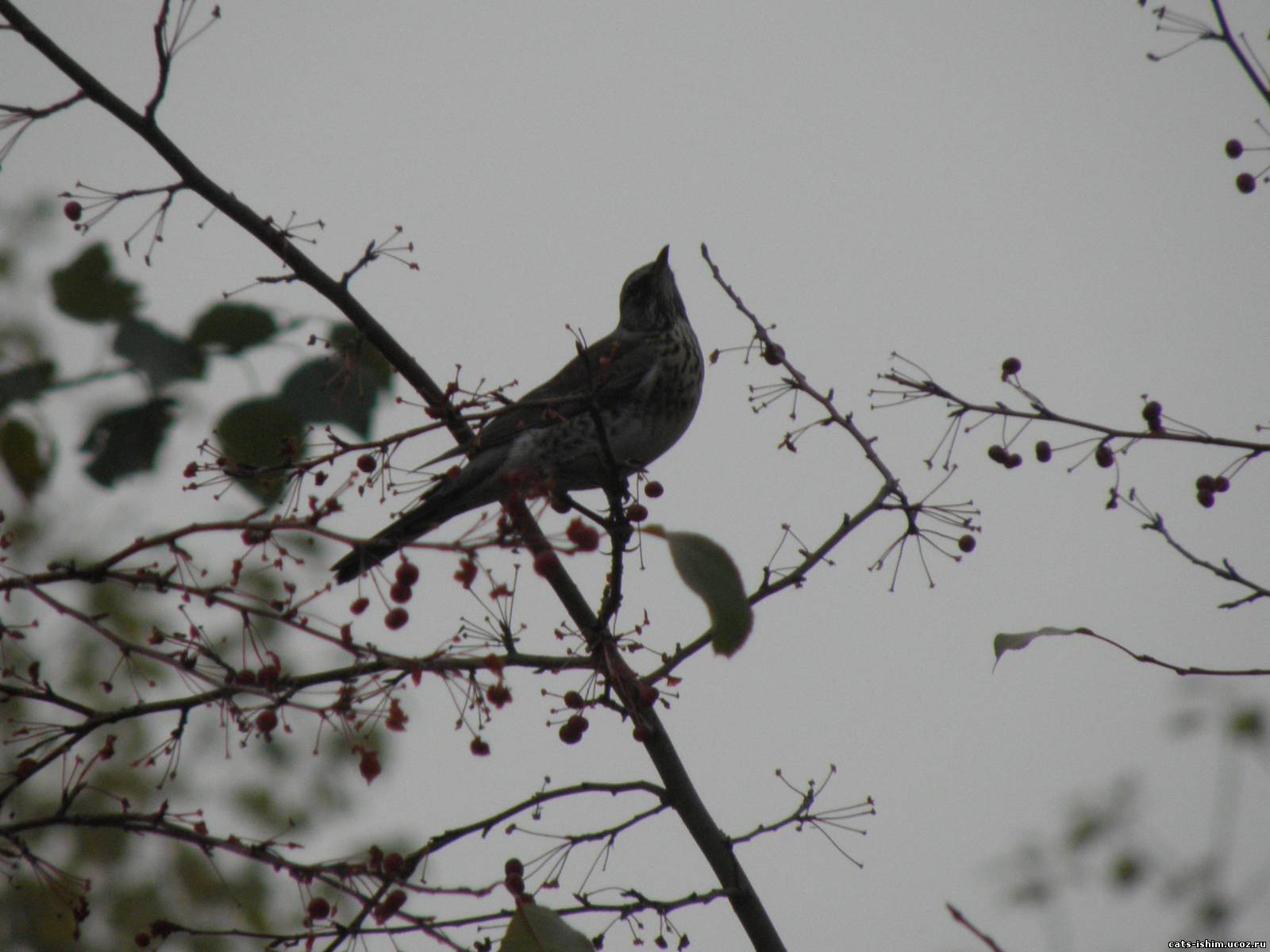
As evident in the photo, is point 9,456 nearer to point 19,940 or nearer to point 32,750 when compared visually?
point 32,750

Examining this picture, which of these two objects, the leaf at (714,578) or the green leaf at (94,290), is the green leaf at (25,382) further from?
the leaf at (714,578)

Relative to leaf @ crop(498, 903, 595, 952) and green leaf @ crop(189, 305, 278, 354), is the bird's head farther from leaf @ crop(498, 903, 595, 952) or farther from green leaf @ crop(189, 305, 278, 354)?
green leaf @ crop(189, 305, 278, 354)

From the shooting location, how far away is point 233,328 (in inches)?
55.2

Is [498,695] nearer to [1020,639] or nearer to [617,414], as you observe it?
[1020,639]

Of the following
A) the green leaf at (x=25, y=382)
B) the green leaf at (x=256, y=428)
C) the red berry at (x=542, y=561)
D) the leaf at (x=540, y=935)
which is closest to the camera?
the green leaf at (x=25, y=382)

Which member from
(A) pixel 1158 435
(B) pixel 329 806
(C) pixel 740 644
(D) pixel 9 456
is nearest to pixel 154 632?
(D) pixel 9 456

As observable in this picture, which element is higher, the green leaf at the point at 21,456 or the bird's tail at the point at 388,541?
the bird's tail at the point at 388,541

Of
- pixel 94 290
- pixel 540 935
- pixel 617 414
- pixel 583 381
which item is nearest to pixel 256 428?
pixel 94 290

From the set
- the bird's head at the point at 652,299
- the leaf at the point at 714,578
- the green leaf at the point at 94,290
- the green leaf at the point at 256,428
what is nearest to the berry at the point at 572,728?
the leaf at the point at 714,578

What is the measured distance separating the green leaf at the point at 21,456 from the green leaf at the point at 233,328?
23 cm

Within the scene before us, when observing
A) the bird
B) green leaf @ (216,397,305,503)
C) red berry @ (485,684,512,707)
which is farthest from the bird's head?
green leaf @ (216,397,305,503)

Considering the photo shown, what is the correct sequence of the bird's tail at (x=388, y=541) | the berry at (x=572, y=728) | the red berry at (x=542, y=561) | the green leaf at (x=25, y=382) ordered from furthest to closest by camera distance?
the berry at (x=572, y=728), the red berry at (x=542, y=561), the bird's tail at (x=388, y=541), the green leaf at (x=25, y=382)

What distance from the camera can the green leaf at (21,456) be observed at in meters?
1.37

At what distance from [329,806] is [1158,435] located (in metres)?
7.34
